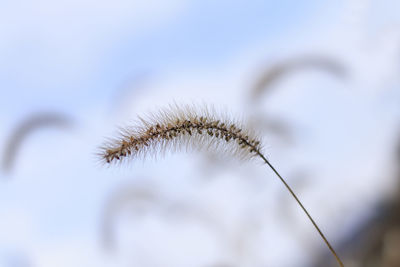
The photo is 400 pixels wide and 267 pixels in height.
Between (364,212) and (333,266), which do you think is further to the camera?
(364,212)

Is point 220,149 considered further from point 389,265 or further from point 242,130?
point 389,265

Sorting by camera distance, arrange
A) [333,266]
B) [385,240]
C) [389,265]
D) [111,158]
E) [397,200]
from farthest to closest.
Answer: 1. [397,200]
2. [333,266]
3. [385,240]
4. [389,265]
5. [111,158]

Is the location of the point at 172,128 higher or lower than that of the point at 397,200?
lower

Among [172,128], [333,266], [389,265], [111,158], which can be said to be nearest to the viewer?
[111,158]

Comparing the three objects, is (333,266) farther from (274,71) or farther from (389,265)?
(274,71)

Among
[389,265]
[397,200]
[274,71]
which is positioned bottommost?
[389,265]

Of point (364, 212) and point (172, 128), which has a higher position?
point (364, 212)

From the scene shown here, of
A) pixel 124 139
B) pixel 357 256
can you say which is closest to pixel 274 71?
Result: pixel 124 139

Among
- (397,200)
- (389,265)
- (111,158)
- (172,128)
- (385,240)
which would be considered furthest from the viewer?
(397,200)

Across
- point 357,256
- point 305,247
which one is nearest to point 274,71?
point 305,247
